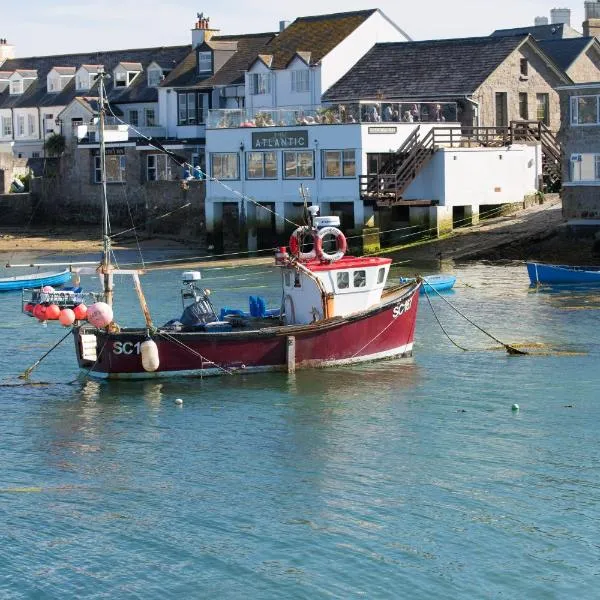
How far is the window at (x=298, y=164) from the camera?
202ft

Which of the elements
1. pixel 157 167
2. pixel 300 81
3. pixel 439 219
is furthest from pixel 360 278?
pixel 157 167

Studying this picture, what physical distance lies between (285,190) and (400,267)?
883 centimetres

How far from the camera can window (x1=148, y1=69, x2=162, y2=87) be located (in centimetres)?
8250

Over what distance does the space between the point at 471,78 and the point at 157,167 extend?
18176 millimetres

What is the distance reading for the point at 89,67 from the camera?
86.8 m

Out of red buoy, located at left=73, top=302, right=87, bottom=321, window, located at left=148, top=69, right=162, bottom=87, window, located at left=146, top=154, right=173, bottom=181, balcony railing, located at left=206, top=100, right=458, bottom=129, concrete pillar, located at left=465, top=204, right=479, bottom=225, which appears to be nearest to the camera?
red buoy, located at left=73, top=302, right=87, bottom=321

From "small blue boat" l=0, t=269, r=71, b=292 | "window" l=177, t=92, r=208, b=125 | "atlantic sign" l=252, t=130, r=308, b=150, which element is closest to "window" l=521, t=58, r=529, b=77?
"atlantic sign" l=252, t=130, r=308, b=150

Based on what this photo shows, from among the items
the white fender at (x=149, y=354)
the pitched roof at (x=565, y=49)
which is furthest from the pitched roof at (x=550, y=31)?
the white fender at (x=149, y=354)

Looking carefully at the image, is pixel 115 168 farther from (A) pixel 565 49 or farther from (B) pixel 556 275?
(B) pixel 556 275

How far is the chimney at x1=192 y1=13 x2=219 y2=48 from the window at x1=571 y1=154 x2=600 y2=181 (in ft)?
104

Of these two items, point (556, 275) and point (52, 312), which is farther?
point (556, 275)

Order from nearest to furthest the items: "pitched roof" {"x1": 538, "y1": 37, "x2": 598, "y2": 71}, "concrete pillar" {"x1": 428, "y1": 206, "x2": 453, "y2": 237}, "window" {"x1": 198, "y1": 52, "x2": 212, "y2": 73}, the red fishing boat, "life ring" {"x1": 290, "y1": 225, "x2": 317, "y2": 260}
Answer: the red fishing boat → "life ring" {"x1": 290, "y1": 225, "x2": 317, "y2": 260} → "concrete pillar" {"x1": 428, "y1": 206, "x2": 453, "y2": 237} → "pitched roof" {"x1": 538, "y1": 37, "x2": 598, "y2": 71} → "window" {"x1": 198, "y1": 52, "x2": 212, "y2": 73}

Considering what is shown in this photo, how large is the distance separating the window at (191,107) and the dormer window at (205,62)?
5.43 feet

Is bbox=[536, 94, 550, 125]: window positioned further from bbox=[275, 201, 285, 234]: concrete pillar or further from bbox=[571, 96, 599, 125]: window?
bbox=[275, 201, 285, 234]: concrete pillar
